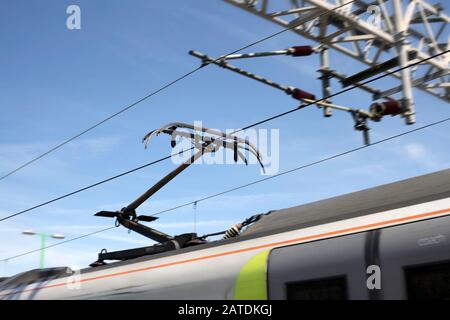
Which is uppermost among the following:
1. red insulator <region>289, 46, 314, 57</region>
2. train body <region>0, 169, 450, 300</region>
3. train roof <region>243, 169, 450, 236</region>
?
red insulator <region>289, 46, 314, 57</region>

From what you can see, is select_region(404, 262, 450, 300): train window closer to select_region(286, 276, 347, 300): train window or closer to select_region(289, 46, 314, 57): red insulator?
select_region(286, 276, 347, 300): train window

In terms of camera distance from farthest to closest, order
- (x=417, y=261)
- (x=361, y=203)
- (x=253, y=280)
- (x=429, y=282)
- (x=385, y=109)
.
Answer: (x=385, y=109) → (x=361, y=203) → (x=253, y=280) → (x=417, y=261) → (x=429, y=282)

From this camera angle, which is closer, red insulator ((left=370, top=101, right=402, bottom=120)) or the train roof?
the train roof

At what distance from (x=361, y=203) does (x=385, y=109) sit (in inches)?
203

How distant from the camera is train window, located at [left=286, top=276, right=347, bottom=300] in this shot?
5152 millimetres

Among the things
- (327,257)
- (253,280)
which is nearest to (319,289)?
(327,257)

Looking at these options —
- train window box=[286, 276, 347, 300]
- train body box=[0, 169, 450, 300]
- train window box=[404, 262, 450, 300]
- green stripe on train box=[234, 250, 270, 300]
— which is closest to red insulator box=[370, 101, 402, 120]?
train body box=[0, 169, 450, 300]

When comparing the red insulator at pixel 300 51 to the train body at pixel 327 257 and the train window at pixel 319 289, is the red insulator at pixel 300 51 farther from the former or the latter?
the train window at pixel 319 289

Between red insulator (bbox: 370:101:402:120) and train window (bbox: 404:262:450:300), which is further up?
red insulator (bbox: 370:101:402:120)

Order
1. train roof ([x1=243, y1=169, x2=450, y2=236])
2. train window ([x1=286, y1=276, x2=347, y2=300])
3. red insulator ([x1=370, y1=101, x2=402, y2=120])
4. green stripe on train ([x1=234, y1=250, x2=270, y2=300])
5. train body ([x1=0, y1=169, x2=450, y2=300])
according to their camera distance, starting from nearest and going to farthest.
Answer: train body ([x1=0, y1=169, x2=450, y2=300]) < train window ([x1=286, y1=276, x2=347, y2=300]) < train roof ([x1=243, y1=169, x2=450, y2=236]) < green stripe on train ([x1=234, y1=250, x2=270, y2=300]) < red insulator ([x1=370, y1=101, x2=402, y2=120])

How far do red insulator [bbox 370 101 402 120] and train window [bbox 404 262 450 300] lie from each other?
6.18m

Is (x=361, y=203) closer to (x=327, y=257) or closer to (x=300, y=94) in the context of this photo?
(x=327, y=257)

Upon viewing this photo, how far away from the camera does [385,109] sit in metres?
10.9

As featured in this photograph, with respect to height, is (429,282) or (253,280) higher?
(253,280)
